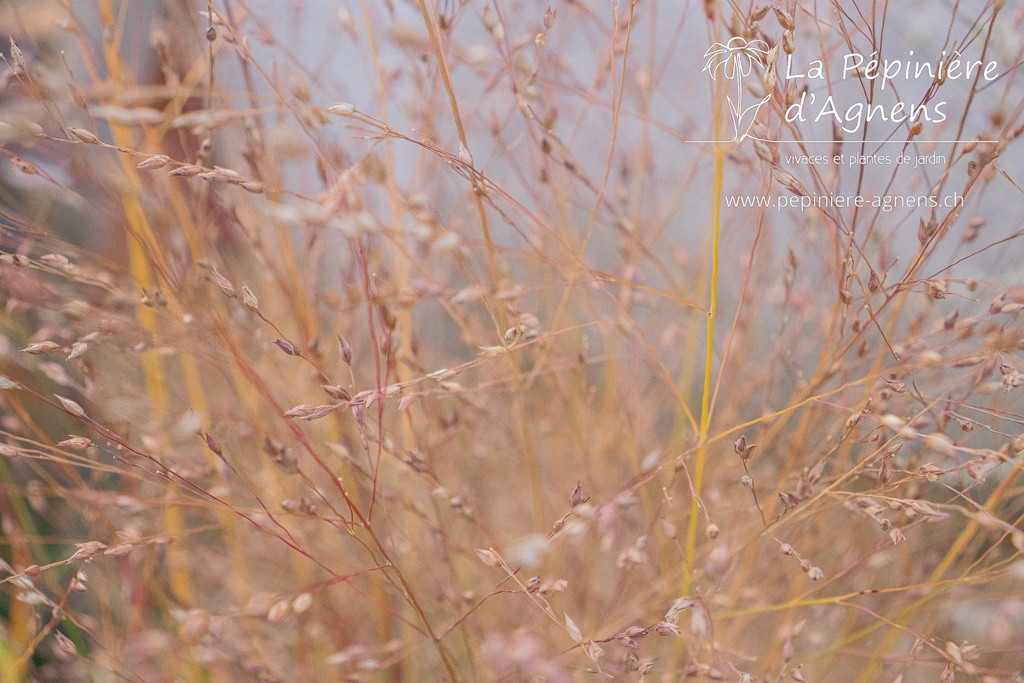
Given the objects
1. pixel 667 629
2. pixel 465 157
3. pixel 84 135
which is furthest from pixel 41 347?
pixel 667 629

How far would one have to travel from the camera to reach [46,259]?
0.41 meters

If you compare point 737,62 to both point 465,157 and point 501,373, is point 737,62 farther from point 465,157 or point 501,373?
point 501,373

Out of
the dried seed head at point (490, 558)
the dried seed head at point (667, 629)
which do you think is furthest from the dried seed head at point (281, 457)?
the dried seed head at point (667, 629)

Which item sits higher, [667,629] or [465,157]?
[465,157]

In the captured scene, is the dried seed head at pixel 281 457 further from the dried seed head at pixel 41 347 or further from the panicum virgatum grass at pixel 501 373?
the dried seed head at pixel 41 347

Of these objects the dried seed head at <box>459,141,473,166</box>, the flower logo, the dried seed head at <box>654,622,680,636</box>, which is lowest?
the dried seed head at <box>654,622,680,636</box>

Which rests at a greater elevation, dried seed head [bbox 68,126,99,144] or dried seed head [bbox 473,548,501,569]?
dried seed head [bbox 68,126,99,144]

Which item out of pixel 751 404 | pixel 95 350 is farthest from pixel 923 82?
pixel 95 350

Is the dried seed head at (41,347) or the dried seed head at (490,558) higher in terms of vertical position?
the dried seed head at (41,347)

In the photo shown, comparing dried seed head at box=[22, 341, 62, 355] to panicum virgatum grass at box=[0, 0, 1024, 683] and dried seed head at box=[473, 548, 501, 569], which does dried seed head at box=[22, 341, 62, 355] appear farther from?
dried seed head at box=[473, 548, 501, 569]

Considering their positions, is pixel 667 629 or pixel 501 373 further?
pixel 501 373

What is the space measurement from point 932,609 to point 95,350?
93cm

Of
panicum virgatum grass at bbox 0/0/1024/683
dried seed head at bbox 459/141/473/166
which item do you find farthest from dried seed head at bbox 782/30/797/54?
dried seed head at bbox 459/141/473/166

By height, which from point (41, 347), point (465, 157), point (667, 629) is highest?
point (465, 157)
